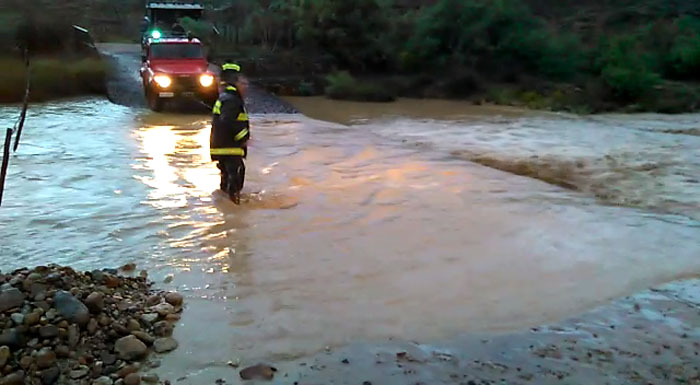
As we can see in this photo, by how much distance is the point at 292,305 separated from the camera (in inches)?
265

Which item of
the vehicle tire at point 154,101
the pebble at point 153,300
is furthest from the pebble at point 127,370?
Result: the vehicle tire at point 154,101

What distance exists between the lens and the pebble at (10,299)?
17.8ft

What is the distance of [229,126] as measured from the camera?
9.59m

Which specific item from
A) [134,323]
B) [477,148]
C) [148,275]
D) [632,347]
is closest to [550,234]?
[632,347]

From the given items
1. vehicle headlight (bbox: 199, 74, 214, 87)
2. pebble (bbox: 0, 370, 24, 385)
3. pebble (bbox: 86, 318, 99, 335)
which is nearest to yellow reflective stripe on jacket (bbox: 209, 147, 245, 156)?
pebble (bbox: 86, 318, 99, 335)

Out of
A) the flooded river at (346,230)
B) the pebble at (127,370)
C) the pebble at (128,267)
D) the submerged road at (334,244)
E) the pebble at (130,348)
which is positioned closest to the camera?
the pebble at (127,370)


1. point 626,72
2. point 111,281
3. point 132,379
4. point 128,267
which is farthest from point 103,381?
point 626,72

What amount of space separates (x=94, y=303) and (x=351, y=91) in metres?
23.2

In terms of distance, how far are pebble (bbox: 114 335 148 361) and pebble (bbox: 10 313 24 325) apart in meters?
0.67

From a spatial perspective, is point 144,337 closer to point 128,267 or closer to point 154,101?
point 128,267

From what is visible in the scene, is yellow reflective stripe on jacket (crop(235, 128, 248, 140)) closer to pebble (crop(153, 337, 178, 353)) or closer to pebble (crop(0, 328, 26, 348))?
pebble (crop(153, 337, 178, 353))

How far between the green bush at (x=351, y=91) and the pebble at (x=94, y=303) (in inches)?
909

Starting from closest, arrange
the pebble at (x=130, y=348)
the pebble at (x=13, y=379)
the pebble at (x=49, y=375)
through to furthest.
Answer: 1. the pebble at (x=13, y=379)
2. the pebble at (x=49, y=375)
3. the pebble at (x=130, y=348)

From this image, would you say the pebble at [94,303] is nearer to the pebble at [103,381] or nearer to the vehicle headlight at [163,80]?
the pebble at [103,381]
